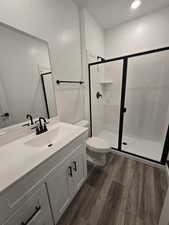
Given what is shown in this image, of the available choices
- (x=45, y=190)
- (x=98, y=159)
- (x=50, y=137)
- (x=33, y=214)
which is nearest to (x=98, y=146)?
(x=98, y=159)

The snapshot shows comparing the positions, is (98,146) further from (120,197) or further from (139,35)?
(139,35)

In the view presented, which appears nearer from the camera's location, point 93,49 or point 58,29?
point 58,29

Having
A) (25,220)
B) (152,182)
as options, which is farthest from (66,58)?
(152,182)

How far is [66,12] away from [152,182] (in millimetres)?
2800

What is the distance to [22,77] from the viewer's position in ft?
3.58

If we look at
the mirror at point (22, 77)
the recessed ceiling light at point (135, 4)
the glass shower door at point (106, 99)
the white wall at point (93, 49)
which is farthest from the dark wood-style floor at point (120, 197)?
the recessed ceiling light at point (135, 4)

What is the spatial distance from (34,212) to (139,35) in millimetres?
3055

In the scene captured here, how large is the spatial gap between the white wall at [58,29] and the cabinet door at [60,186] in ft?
2.76

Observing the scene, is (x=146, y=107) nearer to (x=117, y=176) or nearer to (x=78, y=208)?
(x=117, y=176)

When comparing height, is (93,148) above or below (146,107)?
below

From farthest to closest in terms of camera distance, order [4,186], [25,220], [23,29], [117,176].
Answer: [117,176]
[23,29]
[25,220]
[4,186]

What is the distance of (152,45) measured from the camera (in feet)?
6.53

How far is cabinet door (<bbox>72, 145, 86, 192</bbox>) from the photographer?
3.76 ft

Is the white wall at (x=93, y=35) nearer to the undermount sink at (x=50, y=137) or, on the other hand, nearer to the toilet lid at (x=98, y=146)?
the undermount sink at (x=50, y=137)
